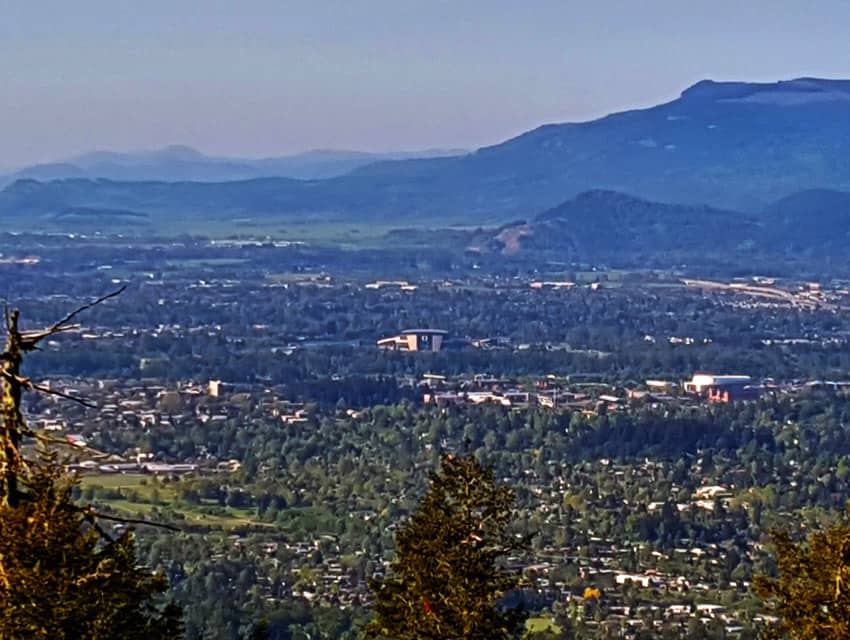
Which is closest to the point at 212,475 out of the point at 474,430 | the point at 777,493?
the point at 474,430

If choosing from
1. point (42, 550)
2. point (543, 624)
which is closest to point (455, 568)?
point (42, 550)

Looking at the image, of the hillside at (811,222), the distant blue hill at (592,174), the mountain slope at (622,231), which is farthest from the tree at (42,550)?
the distant blue hill at (592,174)

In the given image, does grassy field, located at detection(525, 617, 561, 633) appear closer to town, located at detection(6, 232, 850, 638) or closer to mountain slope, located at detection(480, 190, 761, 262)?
town, located at detection(6, 232, 850, 638)

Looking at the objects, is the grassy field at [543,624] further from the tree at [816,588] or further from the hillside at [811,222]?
the hillside at [811,222]

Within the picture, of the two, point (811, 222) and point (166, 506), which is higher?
point (811, 222)

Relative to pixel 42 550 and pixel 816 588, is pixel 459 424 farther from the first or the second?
pixel 42 550

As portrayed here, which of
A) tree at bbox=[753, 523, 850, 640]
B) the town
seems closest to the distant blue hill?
the town
